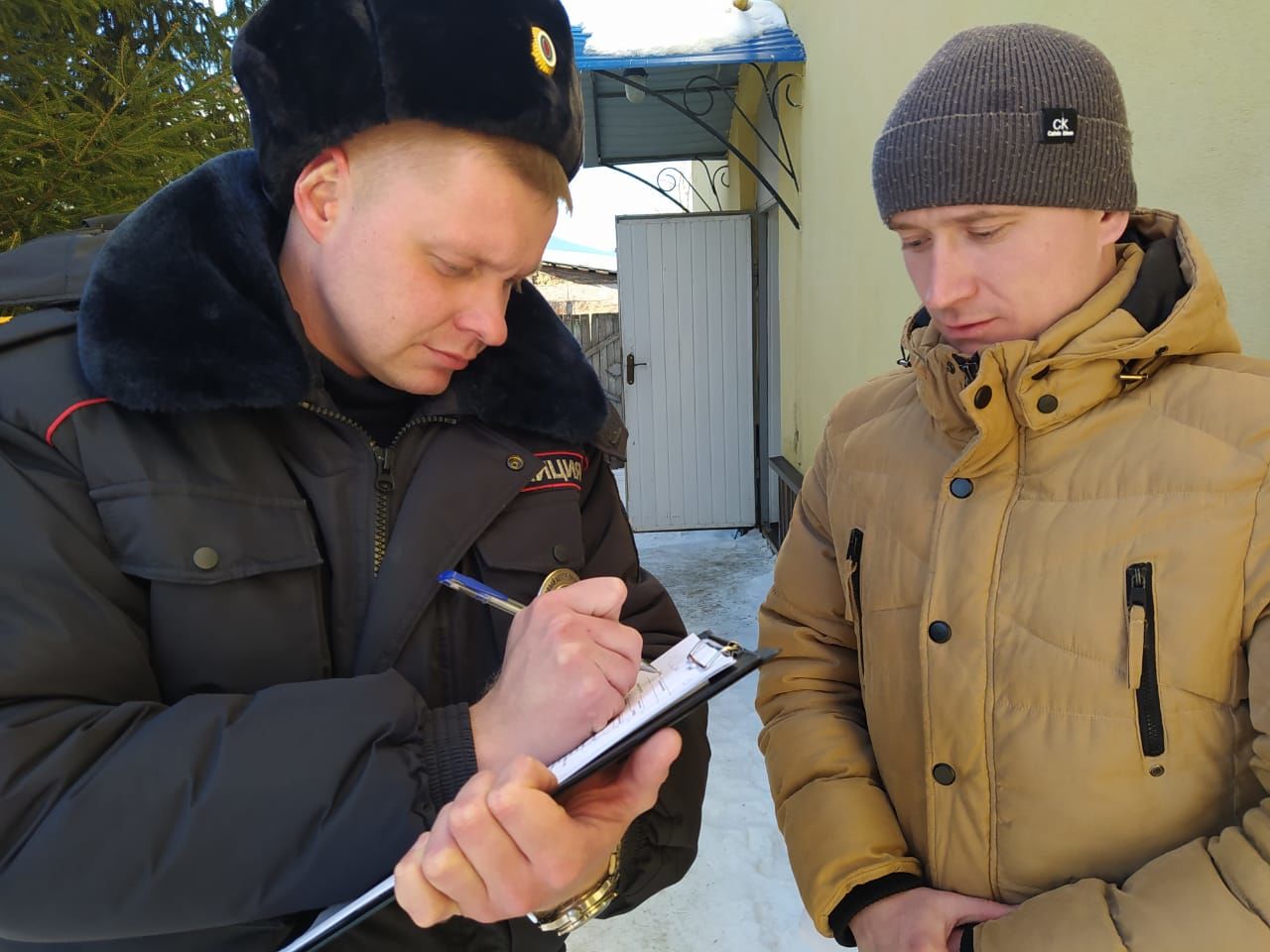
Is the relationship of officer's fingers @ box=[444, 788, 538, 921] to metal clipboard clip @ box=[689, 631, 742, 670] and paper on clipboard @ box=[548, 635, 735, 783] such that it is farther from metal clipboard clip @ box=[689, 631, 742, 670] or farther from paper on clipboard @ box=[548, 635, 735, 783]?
metal clipboard clip @ box=[689, 631, 742, 670]

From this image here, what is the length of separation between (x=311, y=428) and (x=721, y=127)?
20.8 ft

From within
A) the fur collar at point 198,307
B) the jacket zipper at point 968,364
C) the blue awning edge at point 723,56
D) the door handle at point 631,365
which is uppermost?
the blue awning edge at point 723,56

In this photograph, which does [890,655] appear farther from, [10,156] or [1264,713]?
[10,156]

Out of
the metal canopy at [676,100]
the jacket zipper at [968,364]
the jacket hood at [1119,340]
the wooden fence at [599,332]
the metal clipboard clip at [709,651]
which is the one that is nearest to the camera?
the metal clipboard clip at [709,651]

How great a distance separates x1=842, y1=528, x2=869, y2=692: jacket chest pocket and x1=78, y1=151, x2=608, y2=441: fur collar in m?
0.79

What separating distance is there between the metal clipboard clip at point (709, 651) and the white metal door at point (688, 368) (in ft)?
17.5

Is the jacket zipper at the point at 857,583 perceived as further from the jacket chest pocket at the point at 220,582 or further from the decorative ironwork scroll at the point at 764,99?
the decorative ironwork scroll at the point at 764,99

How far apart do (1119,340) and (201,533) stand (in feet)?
3.51

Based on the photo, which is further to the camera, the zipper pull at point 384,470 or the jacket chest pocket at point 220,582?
the zipper pull at point 384,470

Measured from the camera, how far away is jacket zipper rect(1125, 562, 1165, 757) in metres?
1.00

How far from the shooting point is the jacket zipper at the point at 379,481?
104 cm

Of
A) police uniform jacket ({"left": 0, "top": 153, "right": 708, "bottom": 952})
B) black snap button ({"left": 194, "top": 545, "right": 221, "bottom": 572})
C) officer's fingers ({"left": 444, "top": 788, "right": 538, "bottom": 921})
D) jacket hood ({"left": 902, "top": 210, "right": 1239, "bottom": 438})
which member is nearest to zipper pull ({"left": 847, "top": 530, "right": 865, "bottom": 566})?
jacket hood ({"left": 902, "top": 210, "right": 1239, "bottom": 438})

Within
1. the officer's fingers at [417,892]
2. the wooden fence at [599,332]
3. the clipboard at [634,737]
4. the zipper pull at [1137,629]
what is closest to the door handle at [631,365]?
the wooden fence at [599,332]

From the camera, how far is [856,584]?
1.30 metres
